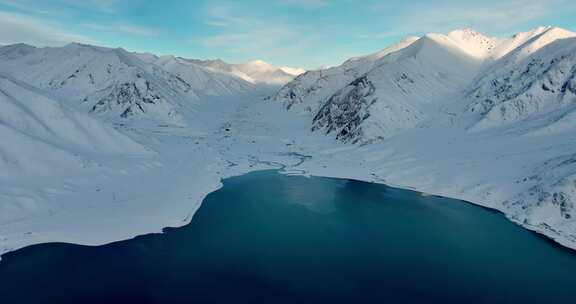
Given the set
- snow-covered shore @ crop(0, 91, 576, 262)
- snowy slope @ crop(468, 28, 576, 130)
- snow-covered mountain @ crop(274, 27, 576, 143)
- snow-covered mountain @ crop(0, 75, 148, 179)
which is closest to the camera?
snow-covered shore @ crop(0, 91, 576, 262)

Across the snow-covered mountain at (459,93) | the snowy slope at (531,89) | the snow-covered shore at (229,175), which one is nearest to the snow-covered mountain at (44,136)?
the snow-covered shore at (229,175)

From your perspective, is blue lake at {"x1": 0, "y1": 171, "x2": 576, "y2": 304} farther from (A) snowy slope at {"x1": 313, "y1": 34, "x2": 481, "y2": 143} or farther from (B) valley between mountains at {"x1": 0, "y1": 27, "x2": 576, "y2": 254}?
(A) snowy slope at {"x1": 313, "y1": 34, "x2": 481, "y2": 143}

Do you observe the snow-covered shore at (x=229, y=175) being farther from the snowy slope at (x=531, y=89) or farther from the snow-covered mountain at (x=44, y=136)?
the snowy slope at (x=531, y=89)

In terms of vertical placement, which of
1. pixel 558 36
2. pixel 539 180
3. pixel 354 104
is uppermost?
pixel 558 36

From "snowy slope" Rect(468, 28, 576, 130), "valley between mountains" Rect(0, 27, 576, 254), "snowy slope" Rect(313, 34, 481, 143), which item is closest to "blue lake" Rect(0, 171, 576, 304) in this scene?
"valley between mountains" Rect(0, 27, 576, 254)

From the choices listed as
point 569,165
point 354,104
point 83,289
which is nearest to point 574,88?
point 569,165

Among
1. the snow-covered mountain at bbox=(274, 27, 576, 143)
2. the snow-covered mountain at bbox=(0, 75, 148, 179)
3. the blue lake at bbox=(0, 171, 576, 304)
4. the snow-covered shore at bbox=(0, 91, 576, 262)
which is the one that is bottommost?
the blue lake at bbox=(0, 171, 576, 304)

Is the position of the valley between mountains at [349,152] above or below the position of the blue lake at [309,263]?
above

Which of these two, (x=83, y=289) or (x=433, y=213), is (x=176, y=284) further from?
(x=433, y=213)

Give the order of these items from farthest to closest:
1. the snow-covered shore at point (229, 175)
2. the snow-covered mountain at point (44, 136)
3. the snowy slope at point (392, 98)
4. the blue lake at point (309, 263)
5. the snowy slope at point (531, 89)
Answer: the snowy slope at point (392, 98), the snowy slope at point (531, 89), the snow-covered mountain at point (44, 136), the snow-covered shore at point (229, 175), the blue lake at point (309, 263)
